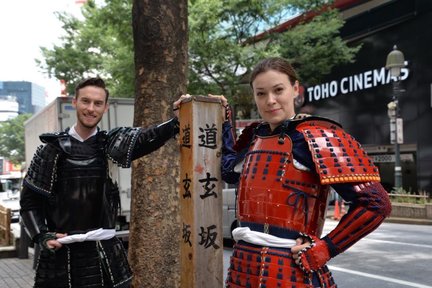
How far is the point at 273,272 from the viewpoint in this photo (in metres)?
2.23

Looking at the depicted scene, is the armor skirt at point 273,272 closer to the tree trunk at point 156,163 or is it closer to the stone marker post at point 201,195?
the stone marker post at point 201,195

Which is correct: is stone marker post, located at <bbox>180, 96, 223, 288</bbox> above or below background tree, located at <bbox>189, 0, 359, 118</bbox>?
below

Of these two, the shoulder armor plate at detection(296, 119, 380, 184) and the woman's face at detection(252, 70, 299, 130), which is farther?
the woman's face at detection(252, 70, 299, 130)

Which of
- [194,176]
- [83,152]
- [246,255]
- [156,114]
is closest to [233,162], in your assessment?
[194,176]

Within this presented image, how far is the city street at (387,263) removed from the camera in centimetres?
719

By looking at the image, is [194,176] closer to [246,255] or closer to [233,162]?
[233,162]

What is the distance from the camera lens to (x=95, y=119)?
9.94 feet

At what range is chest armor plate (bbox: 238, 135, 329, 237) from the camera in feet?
7.45

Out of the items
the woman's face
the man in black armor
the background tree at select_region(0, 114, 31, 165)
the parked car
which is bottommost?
the parked car

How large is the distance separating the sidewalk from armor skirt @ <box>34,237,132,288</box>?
469 centimetres

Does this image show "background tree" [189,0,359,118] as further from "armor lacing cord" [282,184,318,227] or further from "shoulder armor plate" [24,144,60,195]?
"armor lacing cord" [282,184,318,227]

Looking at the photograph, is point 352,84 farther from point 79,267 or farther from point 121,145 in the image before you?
point 79,267

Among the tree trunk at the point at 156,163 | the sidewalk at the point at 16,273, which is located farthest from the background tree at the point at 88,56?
the tree trunk at the point at 156,163

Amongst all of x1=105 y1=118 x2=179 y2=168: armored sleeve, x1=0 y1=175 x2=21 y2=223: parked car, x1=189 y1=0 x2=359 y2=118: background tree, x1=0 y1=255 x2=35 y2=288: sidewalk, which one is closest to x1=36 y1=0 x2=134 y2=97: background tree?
x1=189 y1=0 x2=359 y2=118: background tree
